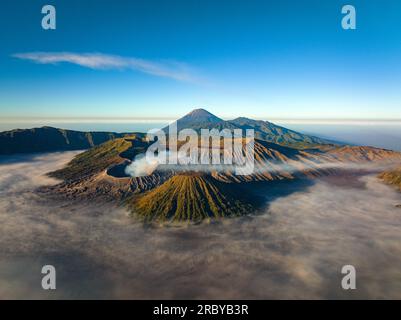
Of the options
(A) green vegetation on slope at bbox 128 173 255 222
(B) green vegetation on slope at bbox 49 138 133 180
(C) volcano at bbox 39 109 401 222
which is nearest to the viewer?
(A) green vegetation on slope at bbox 128 173 255 222

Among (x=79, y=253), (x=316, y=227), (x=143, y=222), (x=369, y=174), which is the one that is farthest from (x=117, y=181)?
(x=369, y=174)

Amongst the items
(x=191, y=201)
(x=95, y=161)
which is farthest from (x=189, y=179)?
(x=95, y=161)

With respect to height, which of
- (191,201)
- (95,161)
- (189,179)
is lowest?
(191,201)

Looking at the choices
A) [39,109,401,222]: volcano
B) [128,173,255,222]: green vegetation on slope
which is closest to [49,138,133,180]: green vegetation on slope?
[39,109,401,222]: volcano

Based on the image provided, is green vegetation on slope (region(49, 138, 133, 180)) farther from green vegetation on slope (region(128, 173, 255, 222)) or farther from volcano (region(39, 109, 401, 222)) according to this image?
green vegetation on slope (region(128, 173, 255, 222))

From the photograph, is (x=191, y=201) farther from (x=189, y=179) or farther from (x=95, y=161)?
(x=95, y=161)

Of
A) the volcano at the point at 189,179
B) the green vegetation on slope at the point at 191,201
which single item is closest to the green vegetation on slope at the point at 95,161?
the volcano at the point at 189,179

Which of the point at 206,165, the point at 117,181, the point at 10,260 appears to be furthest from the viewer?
the point at 206,165

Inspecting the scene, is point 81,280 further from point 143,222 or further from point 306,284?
point 306,284

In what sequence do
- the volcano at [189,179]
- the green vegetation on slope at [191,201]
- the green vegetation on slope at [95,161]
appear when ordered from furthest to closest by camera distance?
the green vegetation on slope at [95,161] < the volcano at [189,179] < the green vegetation on slope at [191,201]

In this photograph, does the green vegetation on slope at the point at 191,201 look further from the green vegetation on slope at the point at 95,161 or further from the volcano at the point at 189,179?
the green vegetation on slope at the point at 95,161
